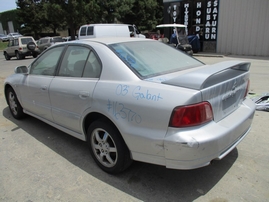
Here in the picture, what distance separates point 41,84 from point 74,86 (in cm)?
93

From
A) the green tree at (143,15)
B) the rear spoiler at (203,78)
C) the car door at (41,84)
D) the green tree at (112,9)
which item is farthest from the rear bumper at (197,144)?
the green tree at (143,15)

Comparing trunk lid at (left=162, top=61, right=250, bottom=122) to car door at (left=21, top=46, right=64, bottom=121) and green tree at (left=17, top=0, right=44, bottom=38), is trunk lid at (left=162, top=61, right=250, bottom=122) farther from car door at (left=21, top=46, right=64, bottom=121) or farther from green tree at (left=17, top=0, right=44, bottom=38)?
green tree at (left=17, top=0, right=44, bottom=38)

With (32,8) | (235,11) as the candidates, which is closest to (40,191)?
(235,11)

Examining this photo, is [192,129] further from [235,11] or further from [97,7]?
[97,7]

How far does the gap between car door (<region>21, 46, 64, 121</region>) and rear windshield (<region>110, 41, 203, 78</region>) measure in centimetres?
119

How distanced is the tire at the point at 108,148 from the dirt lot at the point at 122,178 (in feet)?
0.48

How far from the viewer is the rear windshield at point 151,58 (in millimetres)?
2727

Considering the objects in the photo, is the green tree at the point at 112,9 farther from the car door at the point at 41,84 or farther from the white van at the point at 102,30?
the car door at the point at 41,84

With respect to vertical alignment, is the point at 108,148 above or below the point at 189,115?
below

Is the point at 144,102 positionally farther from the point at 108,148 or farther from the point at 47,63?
the point at 47,63

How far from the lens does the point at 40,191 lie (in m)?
2.65

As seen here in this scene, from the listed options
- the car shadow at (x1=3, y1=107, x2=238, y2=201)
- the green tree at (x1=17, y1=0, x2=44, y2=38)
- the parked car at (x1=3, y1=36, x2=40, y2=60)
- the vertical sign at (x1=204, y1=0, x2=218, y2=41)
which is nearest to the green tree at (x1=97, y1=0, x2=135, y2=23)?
the parked car at (x1=3, y1=36, x2=40, y2=60)

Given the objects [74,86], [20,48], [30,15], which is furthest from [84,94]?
[30,15]

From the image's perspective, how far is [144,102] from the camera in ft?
7.57
